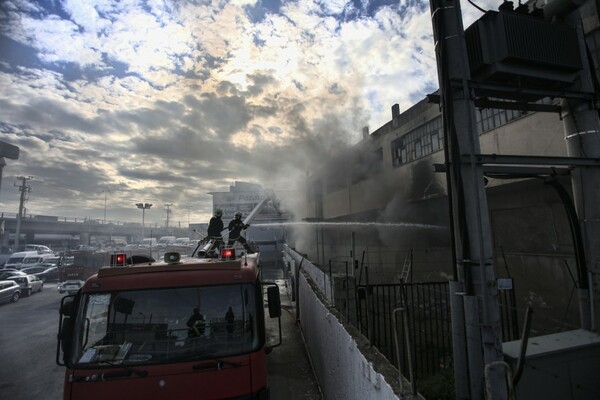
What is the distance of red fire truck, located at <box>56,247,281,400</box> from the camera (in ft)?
11.0

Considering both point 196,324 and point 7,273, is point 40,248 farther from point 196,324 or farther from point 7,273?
point 196,324

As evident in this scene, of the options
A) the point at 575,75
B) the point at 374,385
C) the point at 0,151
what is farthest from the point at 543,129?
the point at 0,151

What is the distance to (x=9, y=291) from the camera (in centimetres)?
1533

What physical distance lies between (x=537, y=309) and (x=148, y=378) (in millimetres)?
10374

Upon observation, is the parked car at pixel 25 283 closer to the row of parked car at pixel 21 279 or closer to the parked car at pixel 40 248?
the row of parked car at pixel 21 279

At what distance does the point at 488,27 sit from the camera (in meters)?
3.48

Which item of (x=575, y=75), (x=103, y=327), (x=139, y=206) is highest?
(x=139, y=206)

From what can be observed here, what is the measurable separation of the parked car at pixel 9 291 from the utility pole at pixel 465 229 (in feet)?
61.2

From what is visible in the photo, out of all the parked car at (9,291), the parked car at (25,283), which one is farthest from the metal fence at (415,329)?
the parked car at (25,283)

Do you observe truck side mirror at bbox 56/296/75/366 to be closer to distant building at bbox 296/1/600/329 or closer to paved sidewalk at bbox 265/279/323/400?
paved sidewalk at bbox 265/279/323/400

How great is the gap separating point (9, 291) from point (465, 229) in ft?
63.5

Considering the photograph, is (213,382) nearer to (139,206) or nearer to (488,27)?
(488,27)

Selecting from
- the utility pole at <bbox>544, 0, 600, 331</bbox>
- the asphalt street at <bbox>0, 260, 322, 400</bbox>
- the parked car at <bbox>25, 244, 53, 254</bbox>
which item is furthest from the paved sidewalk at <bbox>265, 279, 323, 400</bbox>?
the parked car at <bbox>25, 244, 53, 254</bbox>

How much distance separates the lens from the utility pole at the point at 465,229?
2.87 m
